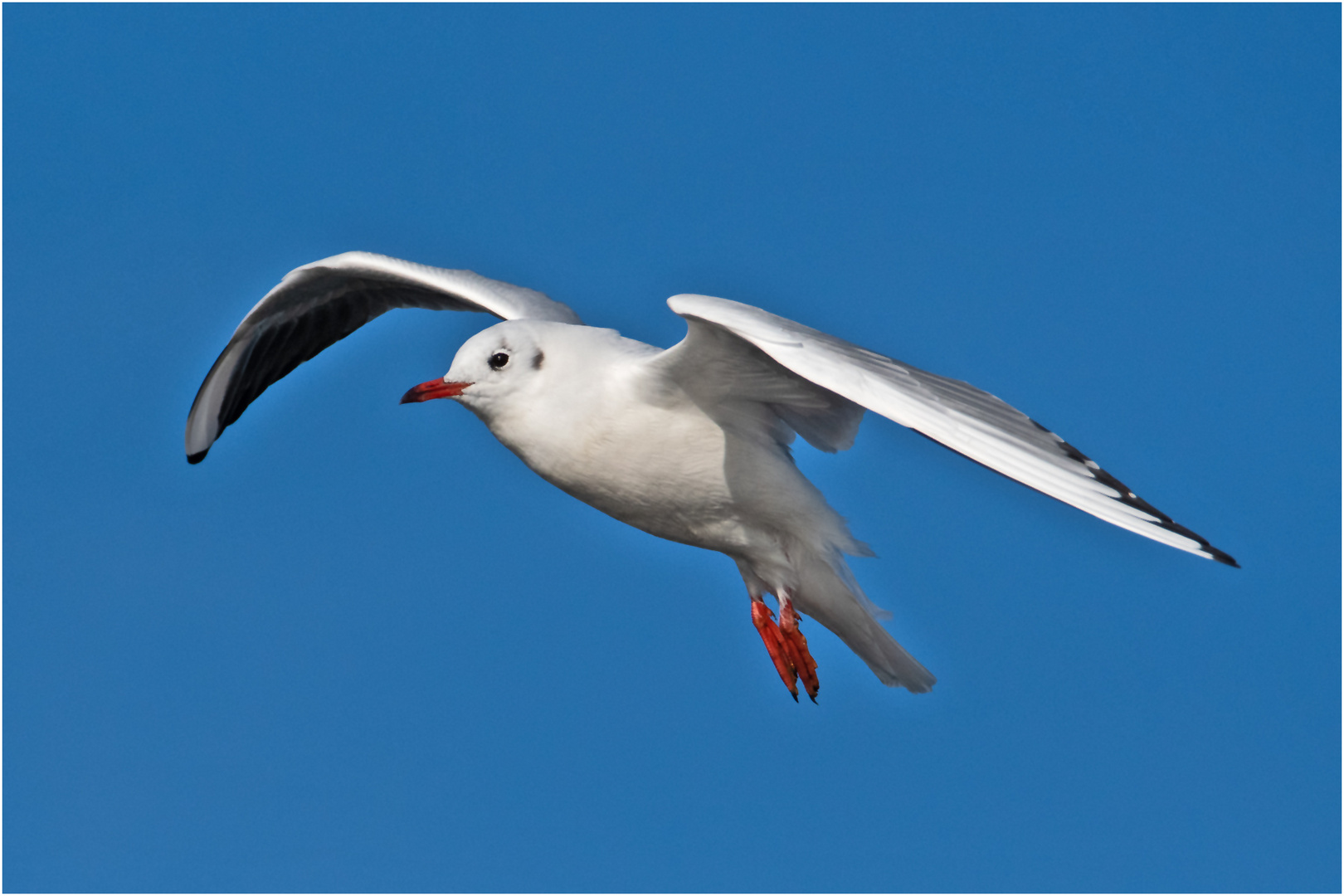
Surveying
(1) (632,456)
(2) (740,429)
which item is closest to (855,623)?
(2) (740,429)

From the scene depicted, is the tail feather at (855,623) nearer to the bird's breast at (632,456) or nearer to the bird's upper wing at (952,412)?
the bird's breast at (632,456)

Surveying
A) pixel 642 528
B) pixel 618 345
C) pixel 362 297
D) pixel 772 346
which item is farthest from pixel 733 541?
pixel 362 297

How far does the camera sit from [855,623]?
6590 mm

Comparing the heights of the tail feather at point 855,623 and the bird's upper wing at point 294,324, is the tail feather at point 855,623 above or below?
below

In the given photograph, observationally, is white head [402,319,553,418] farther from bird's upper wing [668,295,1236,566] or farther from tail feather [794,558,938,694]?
tail feather [794,558,938,694]

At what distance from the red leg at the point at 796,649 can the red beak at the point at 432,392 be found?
155cm

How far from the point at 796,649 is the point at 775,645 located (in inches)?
3.4

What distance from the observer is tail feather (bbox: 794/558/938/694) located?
638cm

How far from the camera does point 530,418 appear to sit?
5.84m

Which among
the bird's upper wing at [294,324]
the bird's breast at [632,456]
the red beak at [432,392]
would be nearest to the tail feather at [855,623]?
the bird's breast at [632,456]

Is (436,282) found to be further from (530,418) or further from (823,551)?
(823,551)

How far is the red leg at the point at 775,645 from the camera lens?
256 inches

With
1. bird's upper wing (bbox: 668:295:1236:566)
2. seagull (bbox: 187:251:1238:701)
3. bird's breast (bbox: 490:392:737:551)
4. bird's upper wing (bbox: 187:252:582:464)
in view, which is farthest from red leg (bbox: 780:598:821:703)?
bird's upper wing (bbox: 187:252:582:464)

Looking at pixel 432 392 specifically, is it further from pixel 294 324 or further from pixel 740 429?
pixel 294 324
